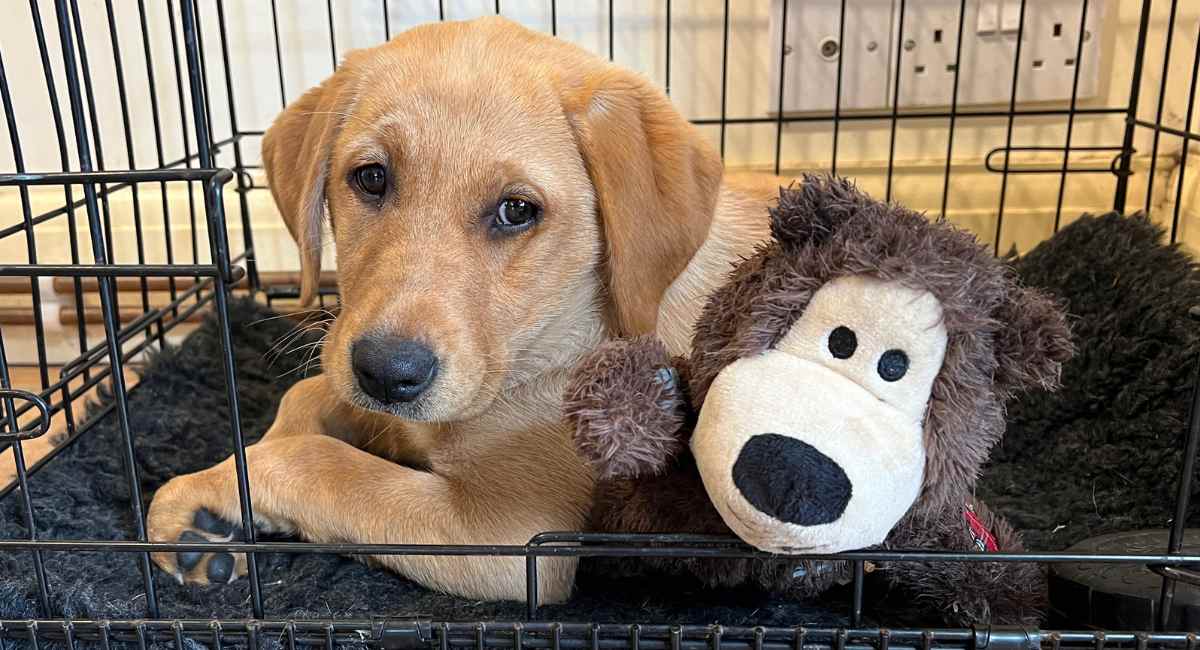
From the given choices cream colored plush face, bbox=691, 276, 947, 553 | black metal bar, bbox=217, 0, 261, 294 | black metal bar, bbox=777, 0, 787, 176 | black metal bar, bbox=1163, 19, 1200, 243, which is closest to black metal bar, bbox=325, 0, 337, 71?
black metal bar, bbox=217, 0, 261, 294

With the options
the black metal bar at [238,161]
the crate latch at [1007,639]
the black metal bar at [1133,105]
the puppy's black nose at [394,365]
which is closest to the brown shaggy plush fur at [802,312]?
the crate latch at [1007,639]

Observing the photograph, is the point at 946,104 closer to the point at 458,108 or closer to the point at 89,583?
the point at 458,108

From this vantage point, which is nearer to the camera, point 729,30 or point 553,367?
point 553,367

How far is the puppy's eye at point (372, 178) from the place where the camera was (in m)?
1.20

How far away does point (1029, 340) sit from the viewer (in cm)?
86

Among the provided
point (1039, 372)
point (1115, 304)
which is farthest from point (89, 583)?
point (1115, 304)

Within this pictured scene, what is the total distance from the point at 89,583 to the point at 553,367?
0.62 meters

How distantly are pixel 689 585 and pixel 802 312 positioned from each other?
48 cm

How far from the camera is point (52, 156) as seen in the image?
2535 millimetres

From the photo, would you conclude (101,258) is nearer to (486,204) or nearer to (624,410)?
(486,204)

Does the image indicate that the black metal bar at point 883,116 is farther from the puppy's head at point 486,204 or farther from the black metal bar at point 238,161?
the puppy's head at point 486,204

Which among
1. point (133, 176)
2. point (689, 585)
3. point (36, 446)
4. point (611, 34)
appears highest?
point (611, 34)

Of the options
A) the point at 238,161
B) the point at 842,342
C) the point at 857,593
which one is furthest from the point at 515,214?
the point at 238,161

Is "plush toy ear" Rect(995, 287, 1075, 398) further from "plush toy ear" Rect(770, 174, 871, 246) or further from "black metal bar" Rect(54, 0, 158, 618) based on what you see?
"black metal bar" Rect(54, 0, 158, 618)
